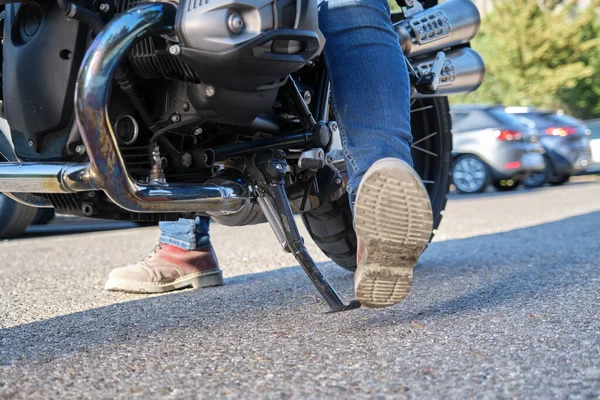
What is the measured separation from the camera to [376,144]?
2129mm

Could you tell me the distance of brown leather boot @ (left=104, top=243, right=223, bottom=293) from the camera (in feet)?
10.6

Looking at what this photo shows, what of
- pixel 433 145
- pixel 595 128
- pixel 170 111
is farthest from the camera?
pixel 595 128

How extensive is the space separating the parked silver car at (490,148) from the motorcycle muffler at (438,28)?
9458 mm

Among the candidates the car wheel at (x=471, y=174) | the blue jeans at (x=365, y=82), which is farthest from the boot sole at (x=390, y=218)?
the car wheel at (x=471, y=174)

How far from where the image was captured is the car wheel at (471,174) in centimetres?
1283

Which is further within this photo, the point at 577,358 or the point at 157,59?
the point at 157,59

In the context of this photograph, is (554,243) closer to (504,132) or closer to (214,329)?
(214,329)

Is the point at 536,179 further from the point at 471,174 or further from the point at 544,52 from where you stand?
the point at 544,52

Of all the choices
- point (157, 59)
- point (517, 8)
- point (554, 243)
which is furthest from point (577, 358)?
point (517, 8)

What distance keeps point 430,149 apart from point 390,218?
1.69m

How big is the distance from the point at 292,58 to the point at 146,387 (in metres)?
0.85

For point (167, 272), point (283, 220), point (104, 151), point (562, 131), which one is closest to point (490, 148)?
point (562, 131)

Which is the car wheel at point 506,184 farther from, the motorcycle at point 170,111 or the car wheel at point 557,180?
the motorcycle at point 170,111

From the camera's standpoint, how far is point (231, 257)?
4.62 m
